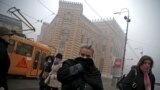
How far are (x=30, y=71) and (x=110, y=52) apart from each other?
5825 centimetres

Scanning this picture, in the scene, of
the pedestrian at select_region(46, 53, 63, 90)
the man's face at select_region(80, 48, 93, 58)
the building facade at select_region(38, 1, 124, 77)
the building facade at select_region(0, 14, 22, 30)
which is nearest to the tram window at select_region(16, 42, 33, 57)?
the pedestrian at select_region(46, 53, 63, 90)

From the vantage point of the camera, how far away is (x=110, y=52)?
74.0 m

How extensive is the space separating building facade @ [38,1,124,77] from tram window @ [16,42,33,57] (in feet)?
93.6

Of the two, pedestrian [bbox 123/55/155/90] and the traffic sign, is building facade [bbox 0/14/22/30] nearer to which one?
the traffic sign

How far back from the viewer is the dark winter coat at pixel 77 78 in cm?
323

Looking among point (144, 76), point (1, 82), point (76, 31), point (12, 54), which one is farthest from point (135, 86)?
point (76, 31)

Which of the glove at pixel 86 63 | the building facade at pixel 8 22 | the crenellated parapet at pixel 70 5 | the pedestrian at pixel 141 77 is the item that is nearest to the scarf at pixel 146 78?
the pedestrian at pixel 141 77

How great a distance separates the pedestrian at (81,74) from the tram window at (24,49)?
1259 cm

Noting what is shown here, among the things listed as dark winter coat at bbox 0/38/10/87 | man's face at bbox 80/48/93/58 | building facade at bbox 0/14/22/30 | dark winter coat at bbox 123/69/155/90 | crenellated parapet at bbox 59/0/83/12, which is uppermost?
crenellated parapet at bbox 59/0/83/12

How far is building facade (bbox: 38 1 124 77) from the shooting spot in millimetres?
54906

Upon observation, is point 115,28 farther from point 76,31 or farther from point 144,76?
point 144,76

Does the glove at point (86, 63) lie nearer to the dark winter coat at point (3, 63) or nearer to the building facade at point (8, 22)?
the dark winter coat at point (3, 63)

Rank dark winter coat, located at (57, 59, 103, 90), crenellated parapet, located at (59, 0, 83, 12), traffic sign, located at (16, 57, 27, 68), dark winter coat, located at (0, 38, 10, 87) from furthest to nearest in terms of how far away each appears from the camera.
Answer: crenellated parapet, located at (59, 0, 83, 12)
traffic sign, located at (16, 57, 27, 68)
dark winter coat, located at (0, 38, 10, 87)
dark winter coat, located at (57, 59, 103, 90)

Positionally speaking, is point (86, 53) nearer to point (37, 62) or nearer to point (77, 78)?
point (77, 78)
